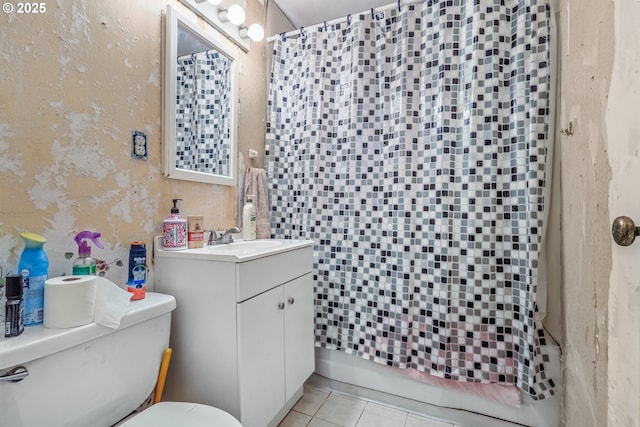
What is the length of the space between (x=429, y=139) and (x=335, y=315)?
3.59 ft

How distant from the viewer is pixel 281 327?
1.30 meters

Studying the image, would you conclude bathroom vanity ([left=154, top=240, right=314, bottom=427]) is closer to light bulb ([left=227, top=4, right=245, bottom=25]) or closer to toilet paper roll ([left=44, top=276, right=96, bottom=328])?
toilet paper roll ([left=44, top=276, right=96, bottom=328])

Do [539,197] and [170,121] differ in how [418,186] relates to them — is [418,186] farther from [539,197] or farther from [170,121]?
[170,121]

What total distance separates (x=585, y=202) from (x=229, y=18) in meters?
1.72

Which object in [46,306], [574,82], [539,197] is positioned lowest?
[46,306]

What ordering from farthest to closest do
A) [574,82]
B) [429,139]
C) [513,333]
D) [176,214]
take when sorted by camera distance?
[429,139] → [513,333] → [176,214] → [574,82]

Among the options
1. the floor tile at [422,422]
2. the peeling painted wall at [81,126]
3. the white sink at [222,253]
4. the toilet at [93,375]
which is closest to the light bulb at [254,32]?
the peeling painted wall at [81,126]

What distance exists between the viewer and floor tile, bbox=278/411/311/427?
55.0 inches

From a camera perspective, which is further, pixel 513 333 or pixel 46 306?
pixel 513 333

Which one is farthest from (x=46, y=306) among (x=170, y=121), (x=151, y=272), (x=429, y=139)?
(x=429, y=139)

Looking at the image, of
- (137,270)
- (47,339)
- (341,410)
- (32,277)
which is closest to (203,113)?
(137,270)

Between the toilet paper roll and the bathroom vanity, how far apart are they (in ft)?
1.18

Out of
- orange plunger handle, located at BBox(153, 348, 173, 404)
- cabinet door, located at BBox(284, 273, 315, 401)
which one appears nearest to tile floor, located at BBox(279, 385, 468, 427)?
cabinet door, located at BBox(284, 273, 315, 401)

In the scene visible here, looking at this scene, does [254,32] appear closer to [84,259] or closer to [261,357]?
[84,259]
